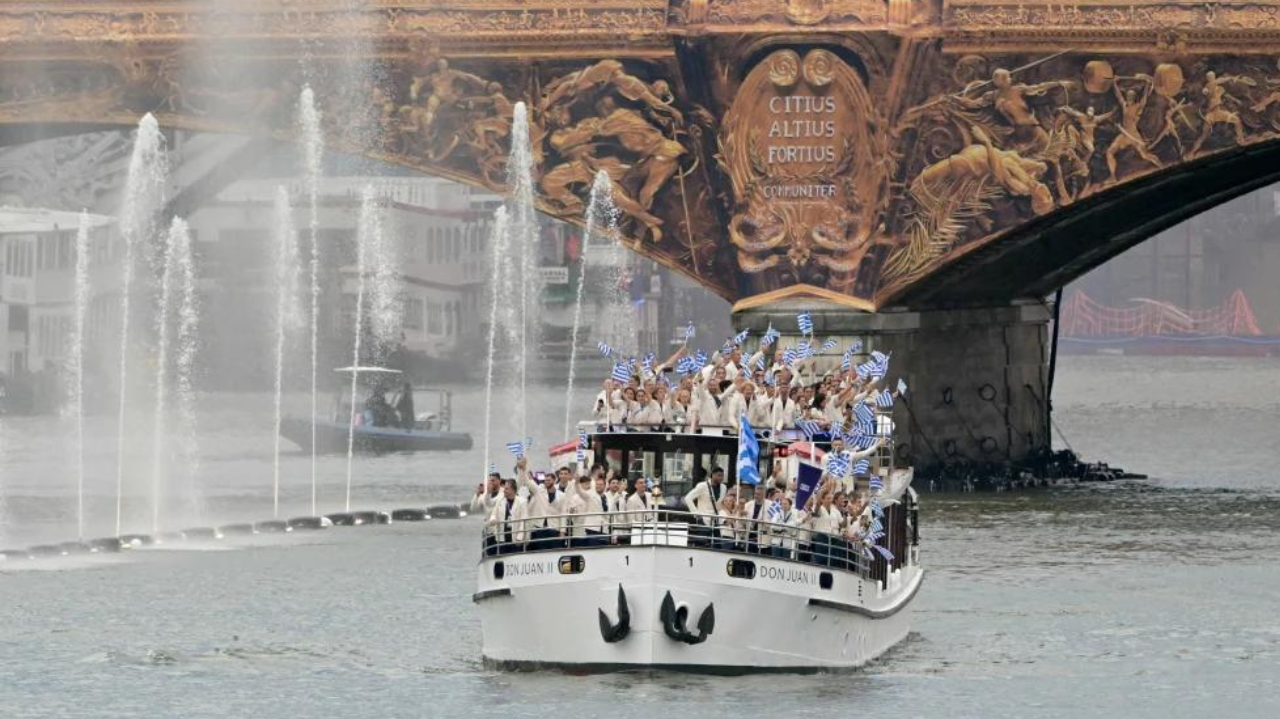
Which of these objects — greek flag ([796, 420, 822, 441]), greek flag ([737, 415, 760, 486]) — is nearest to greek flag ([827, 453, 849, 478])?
greek flag ([737, 415, 760, 486])

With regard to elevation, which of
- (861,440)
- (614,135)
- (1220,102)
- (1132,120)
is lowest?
(861,440)

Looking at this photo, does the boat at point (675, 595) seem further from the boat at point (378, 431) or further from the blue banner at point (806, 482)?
the boat at point (378, 431)

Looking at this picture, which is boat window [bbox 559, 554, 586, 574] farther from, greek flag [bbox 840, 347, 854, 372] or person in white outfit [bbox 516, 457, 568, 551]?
greek flag [bbox 840, 347, 854, 372]

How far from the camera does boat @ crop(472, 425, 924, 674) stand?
52656 mm

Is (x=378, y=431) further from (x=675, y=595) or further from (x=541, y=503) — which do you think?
(x=675, y=595)

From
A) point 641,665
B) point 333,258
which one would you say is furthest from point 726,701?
point 333,258

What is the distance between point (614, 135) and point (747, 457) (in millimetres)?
35392

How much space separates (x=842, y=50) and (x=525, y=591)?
33969 mm

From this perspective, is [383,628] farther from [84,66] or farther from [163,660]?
[84,66]

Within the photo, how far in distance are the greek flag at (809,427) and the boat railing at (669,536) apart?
348 cm

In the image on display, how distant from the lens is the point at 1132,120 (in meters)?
85.1

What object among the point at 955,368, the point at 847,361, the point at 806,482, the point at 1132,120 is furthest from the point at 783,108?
the point at 806,482

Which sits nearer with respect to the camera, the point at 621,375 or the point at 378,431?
the point at 621,375

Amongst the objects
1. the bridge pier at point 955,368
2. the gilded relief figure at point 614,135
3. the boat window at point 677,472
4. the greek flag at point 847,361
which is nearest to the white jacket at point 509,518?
the boat window at point 677,472
